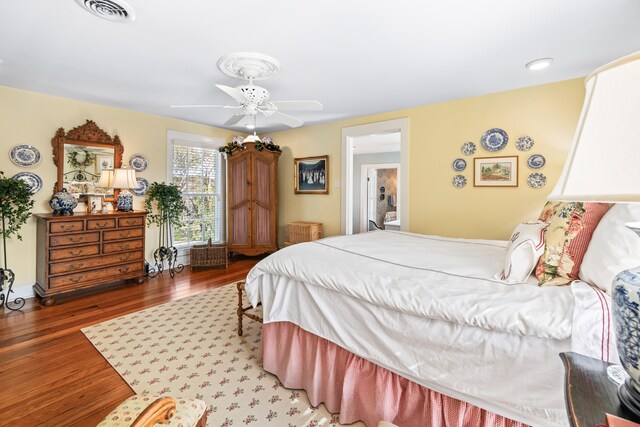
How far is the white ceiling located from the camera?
5.86 ft

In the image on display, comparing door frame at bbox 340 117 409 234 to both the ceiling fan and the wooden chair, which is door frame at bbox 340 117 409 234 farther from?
the wooden chair

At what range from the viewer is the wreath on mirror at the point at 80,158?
12.0 ft

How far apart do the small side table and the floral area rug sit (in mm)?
1320

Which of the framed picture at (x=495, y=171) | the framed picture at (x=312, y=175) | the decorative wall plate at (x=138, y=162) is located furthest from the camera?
the framed picture at (x=312, y=175)

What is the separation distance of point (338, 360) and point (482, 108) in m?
3.12

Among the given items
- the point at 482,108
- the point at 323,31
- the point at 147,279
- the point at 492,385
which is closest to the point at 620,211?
the point at 492,385

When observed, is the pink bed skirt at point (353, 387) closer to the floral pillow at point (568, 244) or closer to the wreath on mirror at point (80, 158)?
the floral pillow at point (568, 244)

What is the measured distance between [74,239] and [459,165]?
180 inches

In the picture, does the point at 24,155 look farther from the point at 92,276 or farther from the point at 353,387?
the point at 353,387

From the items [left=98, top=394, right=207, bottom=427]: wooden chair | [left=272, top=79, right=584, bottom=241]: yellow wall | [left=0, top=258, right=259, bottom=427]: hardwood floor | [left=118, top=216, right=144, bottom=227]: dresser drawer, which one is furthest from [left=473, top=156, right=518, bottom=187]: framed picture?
[left=118, top=216, right=144, bottom=227]: dresser drawer

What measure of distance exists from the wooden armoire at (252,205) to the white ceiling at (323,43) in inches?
73.6

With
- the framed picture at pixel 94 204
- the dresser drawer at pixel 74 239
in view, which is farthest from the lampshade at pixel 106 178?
the dresser drawer at pixel 74 239

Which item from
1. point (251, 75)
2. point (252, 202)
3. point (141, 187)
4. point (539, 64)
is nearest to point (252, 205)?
point (252, 202)

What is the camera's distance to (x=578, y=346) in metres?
1.00
